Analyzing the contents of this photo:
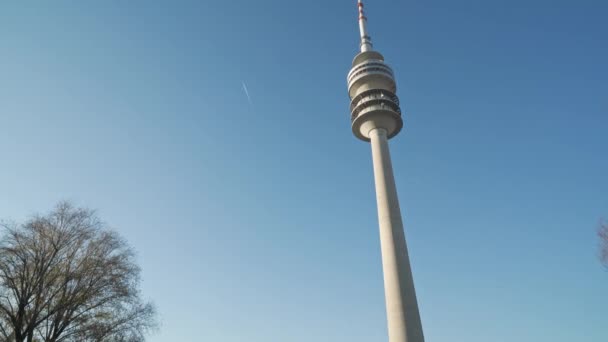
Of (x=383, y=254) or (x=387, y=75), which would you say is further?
(x=387, y=75)

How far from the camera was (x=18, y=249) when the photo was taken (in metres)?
24.6

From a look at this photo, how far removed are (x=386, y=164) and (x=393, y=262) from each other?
13000 mm

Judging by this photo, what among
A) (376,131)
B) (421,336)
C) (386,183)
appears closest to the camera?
(421,336)

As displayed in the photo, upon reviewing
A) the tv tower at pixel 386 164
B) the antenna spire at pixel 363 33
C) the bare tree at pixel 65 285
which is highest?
the antenna spire at pixel 363 33

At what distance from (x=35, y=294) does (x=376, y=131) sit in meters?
41.7

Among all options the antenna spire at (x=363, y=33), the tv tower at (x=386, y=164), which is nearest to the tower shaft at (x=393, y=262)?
the tv tower at (x=386, y=164)

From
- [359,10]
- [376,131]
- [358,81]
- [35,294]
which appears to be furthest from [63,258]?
[359,10]

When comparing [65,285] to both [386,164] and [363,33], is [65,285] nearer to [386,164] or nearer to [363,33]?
[386,164]

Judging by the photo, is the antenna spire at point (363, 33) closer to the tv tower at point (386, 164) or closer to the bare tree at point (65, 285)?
the tv tower at point (386, 164)

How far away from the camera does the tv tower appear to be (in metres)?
39.6

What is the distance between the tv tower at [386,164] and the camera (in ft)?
130

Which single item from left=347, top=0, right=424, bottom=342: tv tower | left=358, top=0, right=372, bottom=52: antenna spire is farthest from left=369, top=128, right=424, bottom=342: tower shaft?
left=358, top=0, right=372, bottom=52: antenna spire

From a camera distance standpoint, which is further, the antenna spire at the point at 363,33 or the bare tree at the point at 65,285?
the antenna spire at the point at 363,33

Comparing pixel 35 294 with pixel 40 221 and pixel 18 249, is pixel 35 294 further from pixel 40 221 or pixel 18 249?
pixel 40 221
